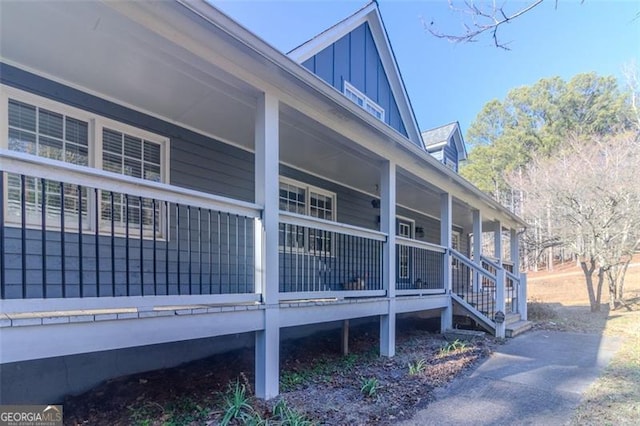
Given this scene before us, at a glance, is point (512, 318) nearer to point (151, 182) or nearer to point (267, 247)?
point (267, 247)

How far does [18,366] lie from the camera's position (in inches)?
156

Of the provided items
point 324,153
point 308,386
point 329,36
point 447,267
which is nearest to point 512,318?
point 447,267

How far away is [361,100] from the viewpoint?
33.7 ft

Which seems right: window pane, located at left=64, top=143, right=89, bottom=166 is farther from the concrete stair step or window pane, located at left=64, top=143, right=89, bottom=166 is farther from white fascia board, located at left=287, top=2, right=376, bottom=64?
the concrete stair step

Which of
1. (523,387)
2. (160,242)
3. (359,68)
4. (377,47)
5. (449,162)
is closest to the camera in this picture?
(523,387)

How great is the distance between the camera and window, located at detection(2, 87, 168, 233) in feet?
13.9

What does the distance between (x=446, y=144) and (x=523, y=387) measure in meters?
11.1

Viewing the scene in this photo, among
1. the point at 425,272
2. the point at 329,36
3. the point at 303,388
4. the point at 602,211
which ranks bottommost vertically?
the point at 303,388

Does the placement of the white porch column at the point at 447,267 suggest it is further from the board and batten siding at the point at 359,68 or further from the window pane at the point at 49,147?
the window pane at the point at 49,147

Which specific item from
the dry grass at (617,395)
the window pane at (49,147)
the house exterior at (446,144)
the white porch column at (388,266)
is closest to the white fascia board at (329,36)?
the white porch column at (388,266)

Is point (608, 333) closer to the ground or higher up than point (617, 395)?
closer to the ground

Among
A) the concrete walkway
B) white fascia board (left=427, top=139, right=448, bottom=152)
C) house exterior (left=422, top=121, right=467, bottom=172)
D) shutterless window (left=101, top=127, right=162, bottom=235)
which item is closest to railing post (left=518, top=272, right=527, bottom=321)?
the concrete walkway

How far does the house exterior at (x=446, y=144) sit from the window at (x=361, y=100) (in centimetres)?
424

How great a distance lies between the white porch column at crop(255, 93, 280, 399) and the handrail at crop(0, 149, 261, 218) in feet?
0.73
